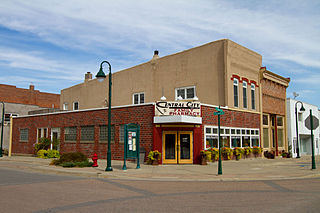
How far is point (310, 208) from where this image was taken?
7.62m

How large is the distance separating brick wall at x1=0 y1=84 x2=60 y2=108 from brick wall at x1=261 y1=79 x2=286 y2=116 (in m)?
42.0

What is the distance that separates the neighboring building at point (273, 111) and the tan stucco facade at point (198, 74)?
1565 mm

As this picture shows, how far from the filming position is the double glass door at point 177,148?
68.4 feet

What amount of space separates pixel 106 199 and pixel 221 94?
17960mm

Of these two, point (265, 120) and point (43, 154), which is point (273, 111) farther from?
point (43, 154)

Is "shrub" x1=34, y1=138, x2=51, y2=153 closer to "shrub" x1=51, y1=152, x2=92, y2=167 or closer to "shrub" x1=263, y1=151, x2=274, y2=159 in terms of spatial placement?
"shrub" x1=51, y1=152, x2=92, y2=167

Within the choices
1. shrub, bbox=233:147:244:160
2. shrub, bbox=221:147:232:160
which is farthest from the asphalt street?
shrub, bbox=233:147:244:160

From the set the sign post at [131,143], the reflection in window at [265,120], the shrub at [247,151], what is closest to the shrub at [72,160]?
the sign post at [131,143]

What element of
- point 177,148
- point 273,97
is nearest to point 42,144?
point 177,148

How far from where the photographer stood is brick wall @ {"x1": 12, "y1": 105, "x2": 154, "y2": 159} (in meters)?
21.5

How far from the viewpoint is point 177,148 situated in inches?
826

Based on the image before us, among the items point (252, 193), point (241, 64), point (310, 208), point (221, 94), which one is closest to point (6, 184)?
point (252, 193)

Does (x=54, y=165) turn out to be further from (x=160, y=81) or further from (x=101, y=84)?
(x=101, y=84)

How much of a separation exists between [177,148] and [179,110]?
2.64 m
